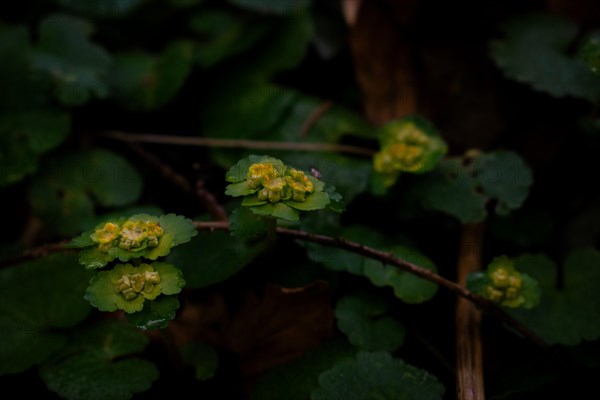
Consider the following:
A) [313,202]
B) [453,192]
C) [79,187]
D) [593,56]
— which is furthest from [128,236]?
[593,56]

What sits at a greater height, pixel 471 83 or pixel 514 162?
pixel 471 83

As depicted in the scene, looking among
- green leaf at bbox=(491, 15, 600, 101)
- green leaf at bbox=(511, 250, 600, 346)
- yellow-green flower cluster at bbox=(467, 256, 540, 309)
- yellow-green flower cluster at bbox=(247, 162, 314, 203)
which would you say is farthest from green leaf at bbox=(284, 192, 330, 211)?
green leaf at bbox=(491, 15, 600, 101)

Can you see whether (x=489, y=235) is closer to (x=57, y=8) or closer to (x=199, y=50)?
(x=199, y=50)

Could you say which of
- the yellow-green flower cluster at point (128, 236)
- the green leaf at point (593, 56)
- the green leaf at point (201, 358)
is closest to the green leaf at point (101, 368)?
the green leaf at point (201, 358)

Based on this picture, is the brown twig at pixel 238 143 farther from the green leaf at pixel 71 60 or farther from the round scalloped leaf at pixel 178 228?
the round scalloped leaf at pixel 178 228

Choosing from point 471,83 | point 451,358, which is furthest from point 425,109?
point 451,358

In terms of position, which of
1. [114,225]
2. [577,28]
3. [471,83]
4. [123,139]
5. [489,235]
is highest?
[577,28]
